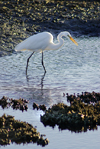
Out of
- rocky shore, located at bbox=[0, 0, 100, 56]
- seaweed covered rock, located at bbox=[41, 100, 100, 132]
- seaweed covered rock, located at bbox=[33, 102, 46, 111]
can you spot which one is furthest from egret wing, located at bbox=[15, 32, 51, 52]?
rocky shore, located at bbox=[0, 0, 100, 56]

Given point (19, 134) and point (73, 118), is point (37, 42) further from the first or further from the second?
point (19, 134)

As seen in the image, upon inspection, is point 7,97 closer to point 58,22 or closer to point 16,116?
point 16,116

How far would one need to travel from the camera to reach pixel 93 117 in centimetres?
848

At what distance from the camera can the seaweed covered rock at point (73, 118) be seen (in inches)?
331

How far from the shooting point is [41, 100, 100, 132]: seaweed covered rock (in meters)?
8.41

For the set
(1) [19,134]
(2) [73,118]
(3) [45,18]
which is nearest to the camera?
(1) [19,134]

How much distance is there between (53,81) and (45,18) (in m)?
20.2

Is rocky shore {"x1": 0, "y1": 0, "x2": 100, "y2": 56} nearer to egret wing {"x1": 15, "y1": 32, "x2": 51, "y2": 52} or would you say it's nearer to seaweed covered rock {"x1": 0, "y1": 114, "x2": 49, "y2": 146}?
egret wing {"x1": 15, "y1": 32, "x2": 51, "y2": 52}

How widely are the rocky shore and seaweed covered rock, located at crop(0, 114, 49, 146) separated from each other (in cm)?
1566

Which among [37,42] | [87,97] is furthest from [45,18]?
[87,97]

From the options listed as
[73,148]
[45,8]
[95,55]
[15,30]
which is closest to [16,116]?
[73,148]

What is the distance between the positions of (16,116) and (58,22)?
925 inches

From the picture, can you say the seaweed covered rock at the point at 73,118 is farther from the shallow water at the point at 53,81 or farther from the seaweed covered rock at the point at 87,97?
the seaweed covered rock at the point at 87,97

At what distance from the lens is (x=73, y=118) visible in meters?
8.52
